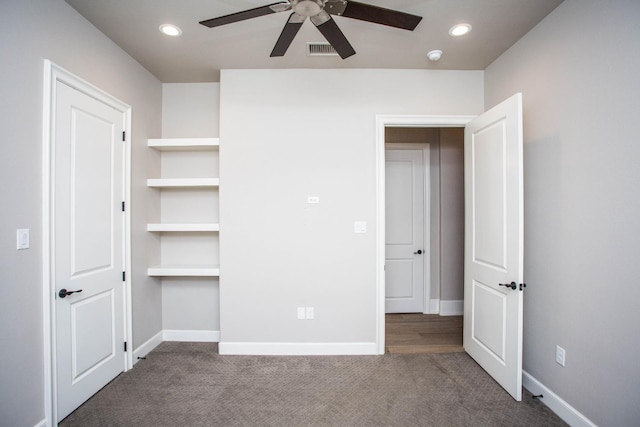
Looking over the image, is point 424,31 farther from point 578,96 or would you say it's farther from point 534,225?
point 534,225

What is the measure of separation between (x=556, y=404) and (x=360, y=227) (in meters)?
1.87

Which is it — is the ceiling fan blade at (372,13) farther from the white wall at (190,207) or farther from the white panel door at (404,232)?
the white panel door at (404,232)

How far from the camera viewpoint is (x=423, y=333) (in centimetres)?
315

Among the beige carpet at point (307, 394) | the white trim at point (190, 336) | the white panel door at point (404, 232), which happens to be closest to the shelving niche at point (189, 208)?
the white trim at point (190, 336)

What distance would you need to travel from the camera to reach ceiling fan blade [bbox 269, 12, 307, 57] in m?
1.45

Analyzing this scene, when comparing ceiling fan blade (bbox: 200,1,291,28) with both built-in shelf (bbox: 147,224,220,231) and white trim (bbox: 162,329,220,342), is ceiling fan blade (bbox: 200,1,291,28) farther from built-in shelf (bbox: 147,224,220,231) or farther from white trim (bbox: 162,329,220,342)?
white trim (bbox: 162,329,220,342)

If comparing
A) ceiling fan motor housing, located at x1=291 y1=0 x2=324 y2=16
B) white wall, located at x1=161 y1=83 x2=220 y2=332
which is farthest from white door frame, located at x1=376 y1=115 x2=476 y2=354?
white wall, located at x1=161 y1=83 x2=220 y2=332

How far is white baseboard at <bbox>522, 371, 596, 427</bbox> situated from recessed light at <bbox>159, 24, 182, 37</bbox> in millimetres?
3803

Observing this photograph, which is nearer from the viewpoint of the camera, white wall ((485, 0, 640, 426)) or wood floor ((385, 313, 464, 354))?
white wall ((485, 0, 640, 426))

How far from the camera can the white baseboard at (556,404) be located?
1702mm

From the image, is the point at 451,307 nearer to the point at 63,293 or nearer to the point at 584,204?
the point at 584,204

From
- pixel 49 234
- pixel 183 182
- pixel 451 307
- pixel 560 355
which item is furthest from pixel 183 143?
pixel 451 307

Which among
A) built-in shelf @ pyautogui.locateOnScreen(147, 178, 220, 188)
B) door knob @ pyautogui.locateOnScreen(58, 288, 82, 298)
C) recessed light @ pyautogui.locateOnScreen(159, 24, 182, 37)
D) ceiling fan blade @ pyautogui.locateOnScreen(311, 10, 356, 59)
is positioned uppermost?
recessed light @ pyautogui.locateOnScreen(159, 24, 182, 37)

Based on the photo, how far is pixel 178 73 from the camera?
2762 mm
